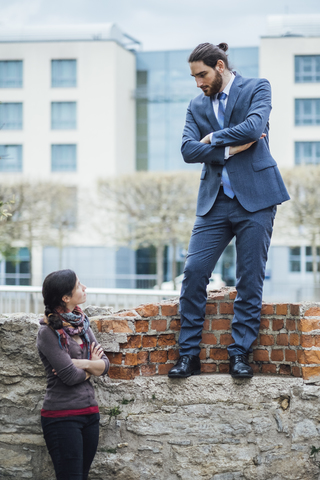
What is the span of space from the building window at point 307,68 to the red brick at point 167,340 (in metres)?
28.9

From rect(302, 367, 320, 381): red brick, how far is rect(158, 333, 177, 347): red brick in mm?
876

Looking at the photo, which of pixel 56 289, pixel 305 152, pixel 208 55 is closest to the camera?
pixel 56 289

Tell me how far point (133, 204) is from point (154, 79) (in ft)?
38.4

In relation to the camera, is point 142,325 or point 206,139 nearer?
point 206,139

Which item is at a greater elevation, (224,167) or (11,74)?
(11,74)

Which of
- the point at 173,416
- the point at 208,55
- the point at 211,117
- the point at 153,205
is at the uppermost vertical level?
the point at 153,205

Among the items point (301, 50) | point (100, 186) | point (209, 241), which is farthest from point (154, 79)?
point (209, 241)

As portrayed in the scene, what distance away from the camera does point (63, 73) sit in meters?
31.7

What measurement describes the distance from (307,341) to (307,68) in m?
29.3

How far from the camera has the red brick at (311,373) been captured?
143 inches

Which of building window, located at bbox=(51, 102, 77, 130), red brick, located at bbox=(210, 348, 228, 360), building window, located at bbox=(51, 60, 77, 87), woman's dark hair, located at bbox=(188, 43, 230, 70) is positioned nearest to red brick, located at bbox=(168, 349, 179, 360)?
red brick, located at bbox=(210, 348, 228, 360)

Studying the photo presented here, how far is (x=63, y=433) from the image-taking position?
296 cm

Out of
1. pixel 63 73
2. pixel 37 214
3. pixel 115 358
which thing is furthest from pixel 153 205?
pixel 115 358

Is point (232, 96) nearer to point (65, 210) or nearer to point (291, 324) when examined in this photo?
point (291, 324)
